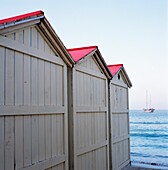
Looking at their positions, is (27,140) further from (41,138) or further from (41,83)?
(41,83)

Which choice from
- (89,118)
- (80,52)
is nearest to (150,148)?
(89,118)

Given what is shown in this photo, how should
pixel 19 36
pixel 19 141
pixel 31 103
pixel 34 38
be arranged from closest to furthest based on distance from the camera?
pixel 19 141, pixel 19 36, pixel 31 103, pixel 34 38

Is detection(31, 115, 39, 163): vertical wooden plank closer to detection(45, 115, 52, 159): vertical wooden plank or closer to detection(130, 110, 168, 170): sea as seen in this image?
detection(45, 115, 52, 159): vertical wooden plank

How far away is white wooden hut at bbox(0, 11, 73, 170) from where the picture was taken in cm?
282

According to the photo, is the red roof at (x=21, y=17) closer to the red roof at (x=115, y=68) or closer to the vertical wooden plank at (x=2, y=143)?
the vertical wooden plank at (x=2, y=143)

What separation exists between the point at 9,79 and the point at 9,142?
27.4 inches

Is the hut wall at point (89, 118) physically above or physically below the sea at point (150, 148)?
above

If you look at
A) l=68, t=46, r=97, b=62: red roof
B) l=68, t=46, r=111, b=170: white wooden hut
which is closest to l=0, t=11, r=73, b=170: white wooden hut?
l=68, t=46, r=111, b=170: white wooden hut

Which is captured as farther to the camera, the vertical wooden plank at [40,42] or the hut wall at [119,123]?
the hut wall at [119,123]

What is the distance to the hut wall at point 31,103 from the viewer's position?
2.82 metres

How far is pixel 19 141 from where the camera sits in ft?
9.78

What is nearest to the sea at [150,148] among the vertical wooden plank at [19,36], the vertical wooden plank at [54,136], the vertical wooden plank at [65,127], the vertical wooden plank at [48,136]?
the vertical wooden plank at [65,127]

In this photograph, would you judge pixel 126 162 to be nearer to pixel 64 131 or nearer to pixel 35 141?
pixel 64 131

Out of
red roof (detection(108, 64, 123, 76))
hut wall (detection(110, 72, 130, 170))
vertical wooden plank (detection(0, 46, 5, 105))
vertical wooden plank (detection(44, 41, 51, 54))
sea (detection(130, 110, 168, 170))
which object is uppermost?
→ red roof (detection(108, 64, 123, 76))
